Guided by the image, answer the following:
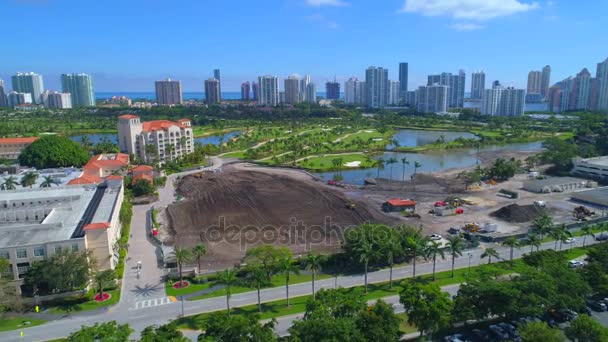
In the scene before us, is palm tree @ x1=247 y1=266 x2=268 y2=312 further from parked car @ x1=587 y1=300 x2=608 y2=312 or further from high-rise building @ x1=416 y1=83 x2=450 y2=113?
high-rise building @ x1=416 y1=83 x2=450 y2=113

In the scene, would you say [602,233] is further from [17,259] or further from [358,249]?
[17,259]

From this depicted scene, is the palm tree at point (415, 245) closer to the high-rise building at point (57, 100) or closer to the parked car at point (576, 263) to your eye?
the parked car at point (576, 263)

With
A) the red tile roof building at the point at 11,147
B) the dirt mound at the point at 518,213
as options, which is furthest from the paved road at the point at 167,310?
the red tile roof building at the point at 11,147

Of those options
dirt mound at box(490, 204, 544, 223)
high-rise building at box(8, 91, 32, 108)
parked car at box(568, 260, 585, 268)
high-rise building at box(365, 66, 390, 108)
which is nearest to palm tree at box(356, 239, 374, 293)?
parked car at box(568, 260, 585, 268)

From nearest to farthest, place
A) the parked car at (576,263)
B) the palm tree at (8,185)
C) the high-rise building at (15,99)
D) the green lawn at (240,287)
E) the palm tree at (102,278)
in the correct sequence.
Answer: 1. the palm tree at (102,278)
2. the green lawn at (240,287)
3. the parked car at (576,263)
4. the palm tree at (8,185)
5. the high-rise building at (15,99)

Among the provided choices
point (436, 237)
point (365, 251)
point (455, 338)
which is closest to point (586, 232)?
point (436, 237)

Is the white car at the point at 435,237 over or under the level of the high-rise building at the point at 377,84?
under

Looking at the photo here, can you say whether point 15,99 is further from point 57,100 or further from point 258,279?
point 258,279
